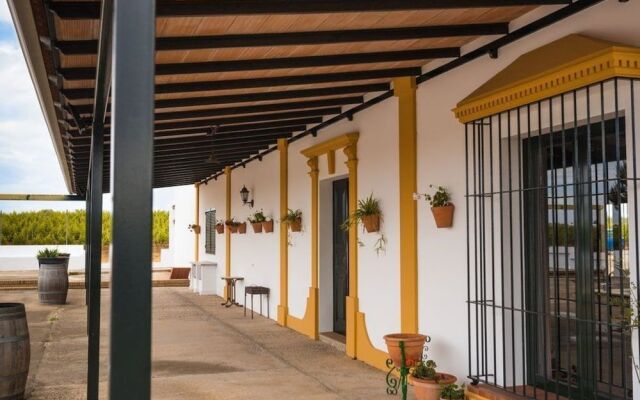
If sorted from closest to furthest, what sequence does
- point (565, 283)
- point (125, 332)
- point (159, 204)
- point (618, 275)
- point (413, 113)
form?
point (125, 332), point (618, 275), point (565, 283), point (413, 113), point (159, 204)

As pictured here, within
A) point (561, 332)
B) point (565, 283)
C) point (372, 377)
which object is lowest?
point (372, 377)

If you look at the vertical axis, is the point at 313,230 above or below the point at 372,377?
above

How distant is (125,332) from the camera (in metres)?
1.25

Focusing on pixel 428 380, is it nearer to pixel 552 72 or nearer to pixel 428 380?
pixel 428 380

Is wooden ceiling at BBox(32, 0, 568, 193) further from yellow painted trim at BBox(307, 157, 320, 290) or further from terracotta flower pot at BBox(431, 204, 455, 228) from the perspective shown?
terracotta flower pot at BBox(431, 204, 455, 228)

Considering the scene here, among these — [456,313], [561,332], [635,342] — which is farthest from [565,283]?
[456,313]

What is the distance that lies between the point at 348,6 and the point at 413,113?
2.11m

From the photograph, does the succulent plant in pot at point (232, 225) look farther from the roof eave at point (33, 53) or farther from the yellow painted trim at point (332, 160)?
the roof eave at point (33, 53)

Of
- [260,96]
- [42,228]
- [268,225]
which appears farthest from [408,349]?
[42,228]

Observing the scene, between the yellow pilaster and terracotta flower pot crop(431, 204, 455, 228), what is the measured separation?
6.40 feet

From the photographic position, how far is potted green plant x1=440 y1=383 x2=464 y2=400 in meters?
4.89

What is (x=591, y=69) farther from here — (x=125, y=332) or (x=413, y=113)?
(x=125, y=332)

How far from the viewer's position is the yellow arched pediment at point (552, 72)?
3.52 metres

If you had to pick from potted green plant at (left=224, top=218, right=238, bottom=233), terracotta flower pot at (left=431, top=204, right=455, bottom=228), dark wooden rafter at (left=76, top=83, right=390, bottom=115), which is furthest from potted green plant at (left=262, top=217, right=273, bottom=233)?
terracotta flower pot at (left=431, top=204, right=455, bottom=228)
